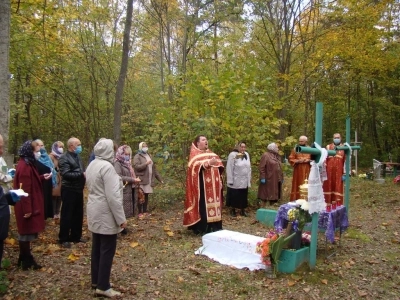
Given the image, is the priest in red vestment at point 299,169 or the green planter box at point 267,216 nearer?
the green planter box at point 267,216

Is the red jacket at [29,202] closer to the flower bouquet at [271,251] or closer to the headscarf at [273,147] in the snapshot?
the flower bouquet at [271,251]

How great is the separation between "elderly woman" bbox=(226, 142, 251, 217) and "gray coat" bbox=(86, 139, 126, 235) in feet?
16.3

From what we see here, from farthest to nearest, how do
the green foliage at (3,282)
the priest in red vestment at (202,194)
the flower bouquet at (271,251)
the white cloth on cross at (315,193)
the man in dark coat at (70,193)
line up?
the priest in red vestment at (202,194), the man in dark coat at (70,193), the white cloth on cross at (315,193), the flower bouquet at (271,251), the green foliage at (3,282)

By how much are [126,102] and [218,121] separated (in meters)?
10.9

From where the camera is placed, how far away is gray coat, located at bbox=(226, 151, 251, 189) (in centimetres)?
890

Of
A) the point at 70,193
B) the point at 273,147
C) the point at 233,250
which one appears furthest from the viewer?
the point at 273,147

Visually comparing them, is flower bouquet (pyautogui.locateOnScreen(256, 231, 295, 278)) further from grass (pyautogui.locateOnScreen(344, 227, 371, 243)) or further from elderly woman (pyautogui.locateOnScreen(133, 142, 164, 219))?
elderly woman (pyautogui.locateOnScreen(133, 142, 164, 219))

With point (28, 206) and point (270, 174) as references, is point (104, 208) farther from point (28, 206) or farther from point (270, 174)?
point (270, 174)

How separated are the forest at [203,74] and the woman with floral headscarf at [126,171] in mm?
1861

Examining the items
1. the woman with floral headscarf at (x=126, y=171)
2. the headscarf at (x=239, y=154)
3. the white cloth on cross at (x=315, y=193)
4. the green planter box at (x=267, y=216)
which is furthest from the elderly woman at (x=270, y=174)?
the white cloth on cross at (x=315, y=193)

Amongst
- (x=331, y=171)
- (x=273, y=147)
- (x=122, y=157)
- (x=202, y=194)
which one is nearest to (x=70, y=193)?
(x=122, y=157)

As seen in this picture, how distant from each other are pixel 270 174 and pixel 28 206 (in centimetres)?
613

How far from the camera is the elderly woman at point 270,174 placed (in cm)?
959

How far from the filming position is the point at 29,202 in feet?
16.5
